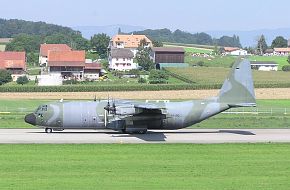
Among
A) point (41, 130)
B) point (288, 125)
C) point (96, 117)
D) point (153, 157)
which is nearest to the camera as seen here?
point (153, 157)

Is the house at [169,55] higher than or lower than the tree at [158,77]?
higher

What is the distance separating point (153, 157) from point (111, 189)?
32.9ft

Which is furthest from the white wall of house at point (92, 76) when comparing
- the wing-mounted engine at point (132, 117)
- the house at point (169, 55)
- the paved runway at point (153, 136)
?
the wing-mounted engine at point (132, 117)

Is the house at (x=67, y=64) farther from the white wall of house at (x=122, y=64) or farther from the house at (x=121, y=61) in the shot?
the white wall of house at (x=122, y=64)

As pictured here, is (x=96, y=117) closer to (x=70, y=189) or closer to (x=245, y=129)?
(x=245, y=129)

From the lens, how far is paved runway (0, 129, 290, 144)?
4628 cm

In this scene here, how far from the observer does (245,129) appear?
55.6m

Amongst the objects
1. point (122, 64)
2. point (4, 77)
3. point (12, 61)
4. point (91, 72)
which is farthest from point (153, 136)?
point (122, 64)

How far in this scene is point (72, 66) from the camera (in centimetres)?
14088

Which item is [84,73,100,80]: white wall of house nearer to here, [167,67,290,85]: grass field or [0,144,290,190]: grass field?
[167,67,290,85]: grass field

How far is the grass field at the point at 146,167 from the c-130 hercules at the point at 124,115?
7.84m

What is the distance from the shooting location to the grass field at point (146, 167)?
28677mm

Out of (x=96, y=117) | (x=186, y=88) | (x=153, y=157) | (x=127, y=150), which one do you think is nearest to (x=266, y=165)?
(x=153, y=157)

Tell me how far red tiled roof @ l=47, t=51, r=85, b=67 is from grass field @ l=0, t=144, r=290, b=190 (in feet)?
333
